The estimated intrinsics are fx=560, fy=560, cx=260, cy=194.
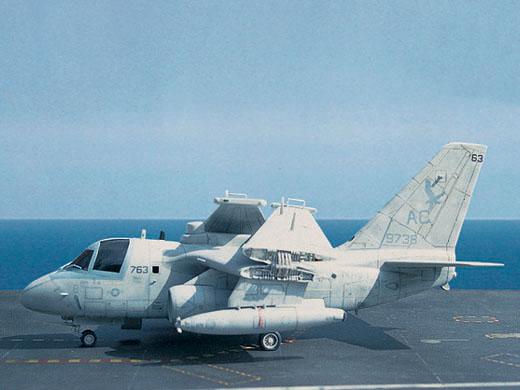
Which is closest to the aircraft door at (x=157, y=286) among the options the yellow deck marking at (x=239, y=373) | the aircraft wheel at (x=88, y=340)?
the aircraft wheel at (x=88, y=340)

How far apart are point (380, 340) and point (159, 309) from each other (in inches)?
311

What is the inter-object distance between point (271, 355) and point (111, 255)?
623 cm

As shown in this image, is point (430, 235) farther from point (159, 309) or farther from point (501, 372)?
point (159, 309)

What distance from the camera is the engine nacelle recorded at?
17.5 m

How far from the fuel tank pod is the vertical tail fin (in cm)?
321

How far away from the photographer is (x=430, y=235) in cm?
1989

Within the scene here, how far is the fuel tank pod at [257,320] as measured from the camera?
1661cm

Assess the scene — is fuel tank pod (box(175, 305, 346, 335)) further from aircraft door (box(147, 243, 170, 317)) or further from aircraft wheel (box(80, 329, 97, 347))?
aircraft wheel (box(80, 329, 97, 347))

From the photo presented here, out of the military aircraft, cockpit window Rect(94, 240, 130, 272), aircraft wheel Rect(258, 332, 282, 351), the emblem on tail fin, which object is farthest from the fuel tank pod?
the emblem on tail fin

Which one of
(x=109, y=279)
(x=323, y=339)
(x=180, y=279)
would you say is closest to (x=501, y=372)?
(x=323, y=339)

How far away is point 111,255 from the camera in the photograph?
1872cm

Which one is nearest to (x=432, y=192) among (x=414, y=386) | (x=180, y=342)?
(x=414, y=386)

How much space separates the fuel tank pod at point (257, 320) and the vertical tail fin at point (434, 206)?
10.5 ft

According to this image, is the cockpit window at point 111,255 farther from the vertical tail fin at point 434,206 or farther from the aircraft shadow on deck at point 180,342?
the vertical tail fin at point 434,206
